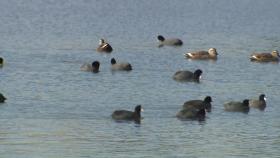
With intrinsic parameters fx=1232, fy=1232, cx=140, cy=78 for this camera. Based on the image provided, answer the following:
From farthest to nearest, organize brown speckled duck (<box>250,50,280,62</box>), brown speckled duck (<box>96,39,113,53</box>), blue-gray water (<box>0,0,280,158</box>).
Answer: brown speckled duck (<box>96,39,113,53</box>) → brown speckled duck (<box>250,50,280,62</box>) → blue-gray water (<box>0,0,280,158</box>)

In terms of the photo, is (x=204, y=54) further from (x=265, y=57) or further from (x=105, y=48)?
(x=105, y=48)

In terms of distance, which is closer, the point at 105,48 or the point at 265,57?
the point at 265,57

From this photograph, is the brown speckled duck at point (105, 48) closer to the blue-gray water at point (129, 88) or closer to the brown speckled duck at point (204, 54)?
the blue-gray water at point (129, 88)

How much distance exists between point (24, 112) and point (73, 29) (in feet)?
110

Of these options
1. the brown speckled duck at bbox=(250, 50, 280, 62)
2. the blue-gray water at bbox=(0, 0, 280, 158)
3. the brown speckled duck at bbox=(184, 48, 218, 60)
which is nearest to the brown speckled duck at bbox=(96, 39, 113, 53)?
the blue-gray water at bbox=(0, 0, 280, 158)

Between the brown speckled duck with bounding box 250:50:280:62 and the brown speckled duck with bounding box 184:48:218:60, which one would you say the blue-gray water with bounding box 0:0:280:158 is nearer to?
the brown speckled duck with bounding box 184:48:218:60

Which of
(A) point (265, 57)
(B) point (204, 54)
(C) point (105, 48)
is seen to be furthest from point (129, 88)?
(C) point (105, 48)

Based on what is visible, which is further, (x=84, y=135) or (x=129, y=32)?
(x=129, y=32)

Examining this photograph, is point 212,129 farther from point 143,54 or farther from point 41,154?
point 143,54

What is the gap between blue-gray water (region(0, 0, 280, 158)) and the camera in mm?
36406

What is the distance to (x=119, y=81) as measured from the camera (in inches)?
1965

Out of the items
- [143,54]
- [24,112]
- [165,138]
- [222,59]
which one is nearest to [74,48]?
[143,54]

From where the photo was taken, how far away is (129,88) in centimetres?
4762

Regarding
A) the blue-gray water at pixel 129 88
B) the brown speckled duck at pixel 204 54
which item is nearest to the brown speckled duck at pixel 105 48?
the blue-gray water at pixel 129 88
